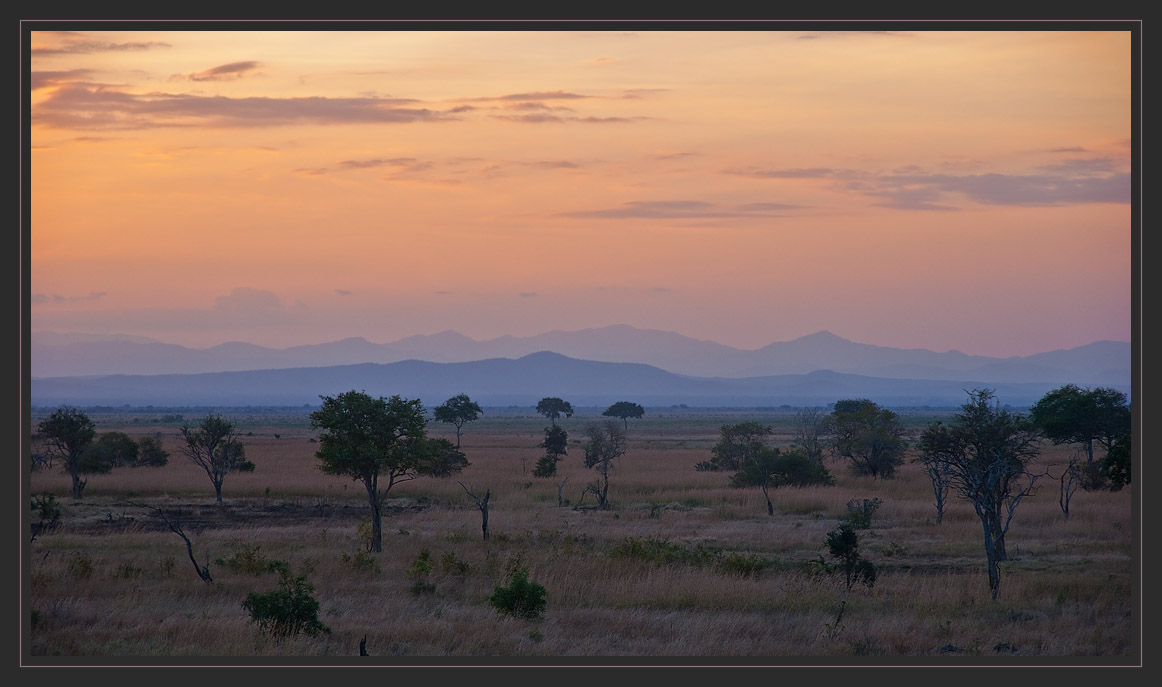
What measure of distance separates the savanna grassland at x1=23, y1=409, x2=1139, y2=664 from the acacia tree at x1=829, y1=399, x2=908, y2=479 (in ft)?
30.9

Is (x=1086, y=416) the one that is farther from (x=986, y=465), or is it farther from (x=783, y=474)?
(x=986, y=465)

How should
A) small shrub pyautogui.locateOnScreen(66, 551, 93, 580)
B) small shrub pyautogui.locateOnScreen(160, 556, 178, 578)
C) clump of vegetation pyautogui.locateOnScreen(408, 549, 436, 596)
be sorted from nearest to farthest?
clump of vegetation pyautogui.locateOnScreen(408, 549, 436, 596) < small shrub pyautogui.locateOnScreen(66, 551, 93, 580) < small shrub pyautogui.locateOnScreen(160, 556, 178, 578)

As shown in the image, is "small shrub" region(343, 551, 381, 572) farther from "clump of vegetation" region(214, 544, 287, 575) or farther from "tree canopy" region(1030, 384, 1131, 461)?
"tree canopy" region(1030, 384, 1131, 461)

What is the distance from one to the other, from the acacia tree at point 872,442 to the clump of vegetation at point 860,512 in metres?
15.0

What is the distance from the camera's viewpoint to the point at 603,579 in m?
23.0

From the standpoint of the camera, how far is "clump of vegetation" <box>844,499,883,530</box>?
34684mm

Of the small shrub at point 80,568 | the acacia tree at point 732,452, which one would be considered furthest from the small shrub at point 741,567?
the acacia tree at point 732,452

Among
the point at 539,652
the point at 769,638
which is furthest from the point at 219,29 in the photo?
the point at 769,638

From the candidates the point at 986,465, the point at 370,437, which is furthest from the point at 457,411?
the point at 986,465

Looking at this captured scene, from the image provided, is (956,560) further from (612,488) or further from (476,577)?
(612,488)

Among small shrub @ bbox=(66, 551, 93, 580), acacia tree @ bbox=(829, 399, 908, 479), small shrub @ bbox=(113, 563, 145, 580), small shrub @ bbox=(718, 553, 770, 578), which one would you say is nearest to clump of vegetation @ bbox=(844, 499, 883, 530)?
small shrub @ bbox=(718, 553, 770, 578)

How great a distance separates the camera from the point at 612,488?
4988 centimetres

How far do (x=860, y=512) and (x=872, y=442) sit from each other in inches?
754

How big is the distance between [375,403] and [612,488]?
21.6 meters
